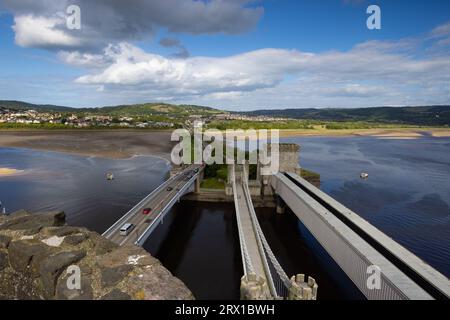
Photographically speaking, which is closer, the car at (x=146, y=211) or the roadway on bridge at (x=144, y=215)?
the roadway on bridge at (x=144, y=215)

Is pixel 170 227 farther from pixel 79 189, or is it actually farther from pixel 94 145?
pixel 94 145

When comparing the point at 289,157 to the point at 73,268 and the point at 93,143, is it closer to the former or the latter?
the point at 73,268

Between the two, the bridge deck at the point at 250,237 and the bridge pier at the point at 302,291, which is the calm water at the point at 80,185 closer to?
the bridge deck at the point at 250,237

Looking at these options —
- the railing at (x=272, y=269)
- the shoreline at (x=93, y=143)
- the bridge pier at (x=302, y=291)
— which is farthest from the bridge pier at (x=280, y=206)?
the shoreline at (x=93, y=143)

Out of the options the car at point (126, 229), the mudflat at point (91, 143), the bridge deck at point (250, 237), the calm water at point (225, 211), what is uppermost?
the mudflat at point (91, 143)

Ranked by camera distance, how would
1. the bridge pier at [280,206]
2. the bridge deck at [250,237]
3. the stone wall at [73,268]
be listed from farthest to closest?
1. the bridge pier at [280,206]
2. the bridge deck at [250,237]
3. the stone wall at [73,268]
